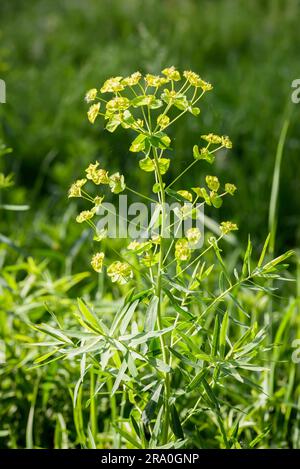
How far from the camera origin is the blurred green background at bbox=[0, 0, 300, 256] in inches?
112

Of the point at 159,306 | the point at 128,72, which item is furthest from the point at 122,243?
the point at 128,72

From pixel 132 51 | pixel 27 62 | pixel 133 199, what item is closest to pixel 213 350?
pixel 133 199

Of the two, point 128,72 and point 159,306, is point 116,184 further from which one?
point 128,72

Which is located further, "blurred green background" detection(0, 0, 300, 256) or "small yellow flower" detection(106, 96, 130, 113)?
"blurred green background" detection(0, 0, 300, 256)

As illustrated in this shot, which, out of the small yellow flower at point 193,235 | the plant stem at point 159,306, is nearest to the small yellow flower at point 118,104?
the plant stem at point 159,306

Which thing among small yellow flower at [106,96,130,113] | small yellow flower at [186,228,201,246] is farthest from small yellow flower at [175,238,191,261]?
small yellow flower at [106,96,130,113]

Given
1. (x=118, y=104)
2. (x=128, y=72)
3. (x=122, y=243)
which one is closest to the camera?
(x=118, y=104)

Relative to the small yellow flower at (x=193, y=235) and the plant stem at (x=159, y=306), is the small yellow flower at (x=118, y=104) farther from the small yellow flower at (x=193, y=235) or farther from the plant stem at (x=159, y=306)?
the small yellow flower at (x=193, y=235)

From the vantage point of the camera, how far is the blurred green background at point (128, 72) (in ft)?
9.34

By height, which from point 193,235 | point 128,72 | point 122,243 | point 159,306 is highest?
point 128,72

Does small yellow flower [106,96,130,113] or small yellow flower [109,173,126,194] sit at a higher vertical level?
small yellow flower [106,96,130,113]

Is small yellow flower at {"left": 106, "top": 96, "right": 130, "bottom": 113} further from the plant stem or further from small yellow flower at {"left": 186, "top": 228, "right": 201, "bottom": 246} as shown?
small yellow flower at {"left": 186, "top": 228, "right": 201, "bottom": 246}

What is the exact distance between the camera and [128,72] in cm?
406
